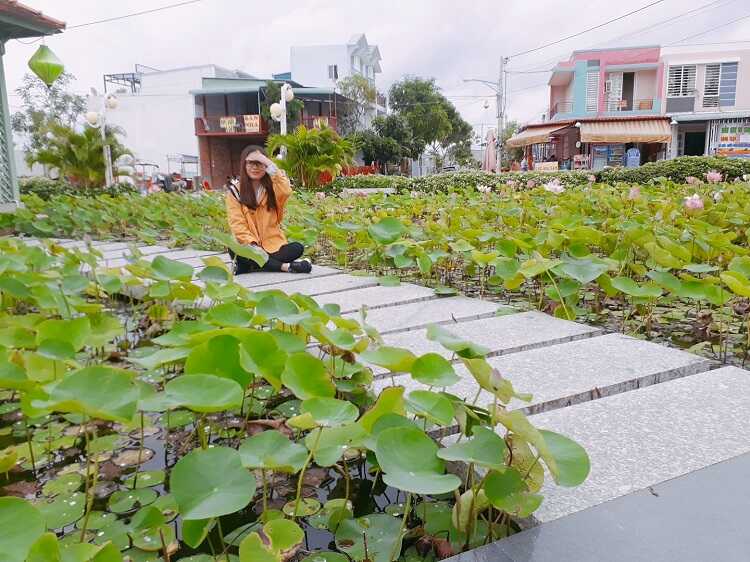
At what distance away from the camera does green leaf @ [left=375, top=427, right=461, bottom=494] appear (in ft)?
2.27

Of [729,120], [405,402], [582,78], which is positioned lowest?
[405,402]

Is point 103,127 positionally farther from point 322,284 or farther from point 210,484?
point 210,484

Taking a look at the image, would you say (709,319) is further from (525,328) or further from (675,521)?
(675,521)

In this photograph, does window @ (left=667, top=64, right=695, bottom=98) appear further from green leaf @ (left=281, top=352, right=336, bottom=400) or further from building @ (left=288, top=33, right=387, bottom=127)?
green leaf @ (left=281, top=352, right=336, bottom=400)

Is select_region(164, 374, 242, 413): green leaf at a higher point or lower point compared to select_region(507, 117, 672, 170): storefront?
lower

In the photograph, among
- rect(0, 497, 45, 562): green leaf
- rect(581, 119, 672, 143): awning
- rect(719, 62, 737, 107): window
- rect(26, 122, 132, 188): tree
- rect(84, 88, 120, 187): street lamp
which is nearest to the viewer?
rect(0, 497, 45, 562): green leaf

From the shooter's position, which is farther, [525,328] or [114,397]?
[525,328]

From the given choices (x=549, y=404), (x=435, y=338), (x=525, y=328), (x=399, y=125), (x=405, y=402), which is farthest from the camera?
(x=399, y=125)

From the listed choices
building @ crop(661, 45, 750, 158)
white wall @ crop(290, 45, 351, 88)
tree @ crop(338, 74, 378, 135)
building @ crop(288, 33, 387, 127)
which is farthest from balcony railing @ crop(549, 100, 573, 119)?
white wall @ crop(290, 45, 351, 88)

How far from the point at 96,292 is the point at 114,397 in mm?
1468

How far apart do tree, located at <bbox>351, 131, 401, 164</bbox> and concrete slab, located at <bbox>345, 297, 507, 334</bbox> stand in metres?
20.0

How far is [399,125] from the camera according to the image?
76.4 ft

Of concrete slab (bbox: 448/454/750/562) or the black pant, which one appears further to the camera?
the black pant

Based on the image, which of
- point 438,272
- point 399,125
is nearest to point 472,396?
point 438,272
